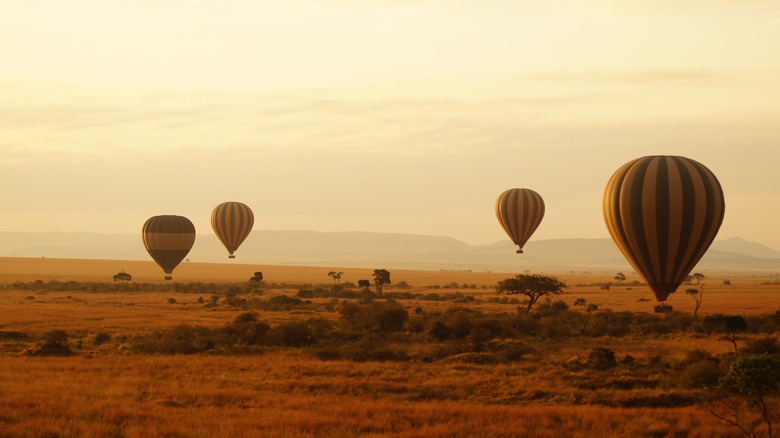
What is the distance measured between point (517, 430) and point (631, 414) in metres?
4.14

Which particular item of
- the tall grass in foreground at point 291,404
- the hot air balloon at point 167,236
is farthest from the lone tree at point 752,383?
the hot air balloon at point 167,236

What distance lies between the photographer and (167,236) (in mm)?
99625

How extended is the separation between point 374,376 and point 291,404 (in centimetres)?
633

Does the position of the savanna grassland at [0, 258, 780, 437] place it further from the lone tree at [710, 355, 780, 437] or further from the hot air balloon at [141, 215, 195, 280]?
the hot air balloon at [141, 215, 195, 280]

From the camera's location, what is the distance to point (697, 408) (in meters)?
24.7

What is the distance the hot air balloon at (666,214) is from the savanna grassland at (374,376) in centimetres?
321

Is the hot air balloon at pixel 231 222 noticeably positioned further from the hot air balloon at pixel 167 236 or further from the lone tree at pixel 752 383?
the lone tree at pixel 752 383

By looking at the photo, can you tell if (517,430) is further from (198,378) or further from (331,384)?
(198,378)

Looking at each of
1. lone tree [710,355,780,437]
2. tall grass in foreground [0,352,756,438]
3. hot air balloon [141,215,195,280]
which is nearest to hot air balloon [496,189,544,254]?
hot air balloon [141,215,195,280]

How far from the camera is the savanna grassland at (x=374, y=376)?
2162cm

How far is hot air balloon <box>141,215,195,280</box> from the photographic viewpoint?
99438 mm

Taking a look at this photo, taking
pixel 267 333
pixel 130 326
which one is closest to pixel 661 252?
pixel 267 333

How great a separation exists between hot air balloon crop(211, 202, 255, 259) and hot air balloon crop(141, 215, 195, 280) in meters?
6.35

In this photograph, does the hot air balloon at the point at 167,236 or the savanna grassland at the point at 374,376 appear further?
the hot air balloon at the point at 167,236
